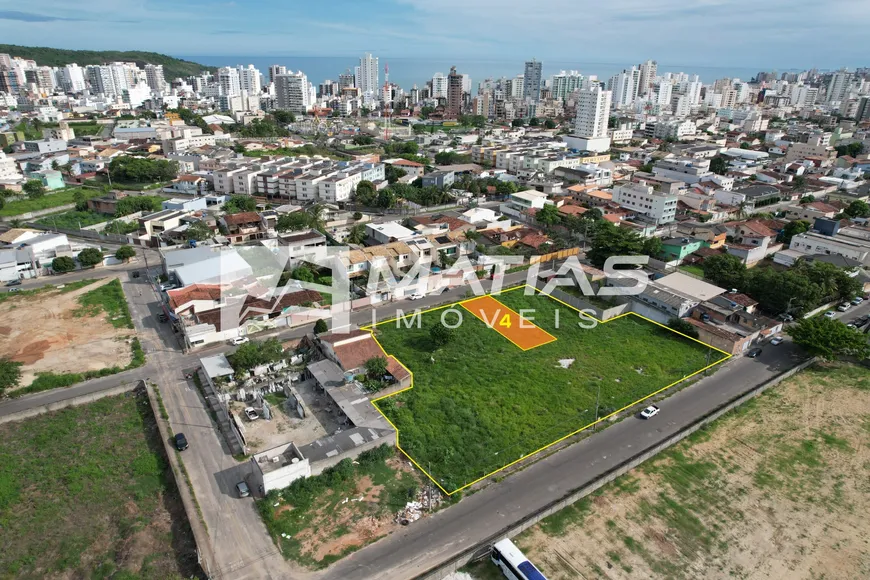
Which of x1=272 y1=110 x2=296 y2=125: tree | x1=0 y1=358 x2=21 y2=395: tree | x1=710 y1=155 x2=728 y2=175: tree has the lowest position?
x1=0 y1=358 x2=21 y2=395: tree

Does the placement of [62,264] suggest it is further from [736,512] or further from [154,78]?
[154,78]

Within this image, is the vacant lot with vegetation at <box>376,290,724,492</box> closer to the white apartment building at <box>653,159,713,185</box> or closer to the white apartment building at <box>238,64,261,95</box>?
the white apartment building at <box>653,159,713,185</box>

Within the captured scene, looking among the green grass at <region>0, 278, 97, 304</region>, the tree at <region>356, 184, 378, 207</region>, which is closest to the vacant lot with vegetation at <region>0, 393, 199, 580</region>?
the green grass at <region>0, 278, 97, 304</region>

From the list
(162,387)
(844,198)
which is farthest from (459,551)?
(844,198)

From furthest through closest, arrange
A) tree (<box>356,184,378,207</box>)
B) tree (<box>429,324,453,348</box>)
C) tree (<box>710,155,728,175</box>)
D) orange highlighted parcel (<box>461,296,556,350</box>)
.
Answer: tree (<box>710,155,728,175</box>), tree (<box>356,184,378,207</box>), orange highlighted parcel (<box>461,296,556,350</box>), tree (<box>429,324,453,348</box>)

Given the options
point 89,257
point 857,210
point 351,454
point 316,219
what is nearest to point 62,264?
point 89,257

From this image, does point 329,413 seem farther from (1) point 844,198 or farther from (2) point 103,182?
(1) point 844,198

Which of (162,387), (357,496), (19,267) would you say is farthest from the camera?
(19,267)
